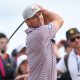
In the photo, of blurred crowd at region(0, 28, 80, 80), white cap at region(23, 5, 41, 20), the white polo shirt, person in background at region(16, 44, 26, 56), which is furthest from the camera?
person in background at region(16, 44, 26, 56)

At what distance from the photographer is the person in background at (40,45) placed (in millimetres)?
8500

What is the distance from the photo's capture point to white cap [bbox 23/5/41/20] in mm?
8672

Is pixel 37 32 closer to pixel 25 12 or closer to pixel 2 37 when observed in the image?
pixel 25 12

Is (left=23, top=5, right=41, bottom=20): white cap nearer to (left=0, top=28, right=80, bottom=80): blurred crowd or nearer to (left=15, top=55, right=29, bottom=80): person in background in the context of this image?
(left=0, top=28, right=80, bottom=80): blurred crowd

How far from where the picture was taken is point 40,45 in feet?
Answer: 27.9

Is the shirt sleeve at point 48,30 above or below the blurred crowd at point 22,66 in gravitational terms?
above

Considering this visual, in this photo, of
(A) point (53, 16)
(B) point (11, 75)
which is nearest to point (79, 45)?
(B) point (11, 75)

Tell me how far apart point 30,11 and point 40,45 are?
60cm

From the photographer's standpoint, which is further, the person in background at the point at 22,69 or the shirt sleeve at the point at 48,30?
the person in background at the point at 22,69

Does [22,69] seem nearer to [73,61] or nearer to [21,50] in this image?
[73,61]

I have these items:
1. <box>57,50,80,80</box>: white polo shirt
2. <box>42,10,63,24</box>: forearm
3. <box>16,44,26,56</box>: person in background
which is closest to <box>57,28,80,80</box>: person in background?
<box>57,50,80,80</box>: white polo shirt

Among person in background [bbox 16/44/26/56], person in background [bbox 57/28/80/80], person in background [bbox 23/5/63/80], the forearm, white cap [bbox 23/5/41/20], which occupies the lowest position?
person in background [bbox 16/44/26/56]

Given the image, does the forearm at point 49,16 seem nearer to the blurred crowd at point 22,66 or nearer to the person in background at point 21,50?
the blurred crowd at point 22,66

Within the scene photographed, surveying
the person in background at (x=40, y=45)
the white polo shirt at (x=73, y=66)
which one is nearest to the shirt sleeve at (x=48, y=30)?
the person in background at (x=40, y=45)
